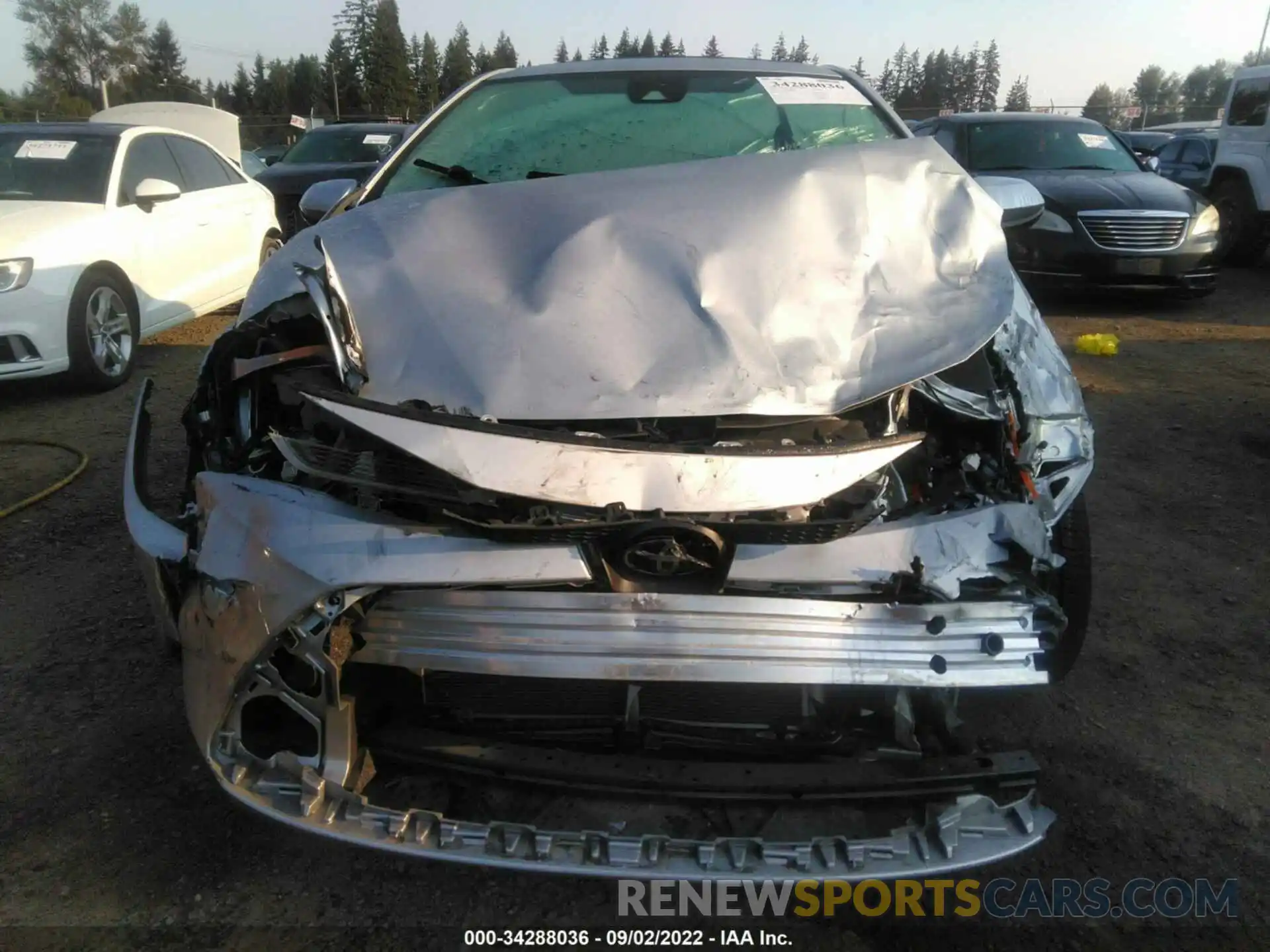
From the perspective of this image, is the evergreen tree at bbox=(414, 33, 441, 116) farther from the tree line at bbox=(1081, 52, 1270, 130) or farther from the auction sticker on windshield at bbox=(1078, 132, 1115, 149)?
the auction sticker on windshield at bbox=(1078, 132, 1115, 149)

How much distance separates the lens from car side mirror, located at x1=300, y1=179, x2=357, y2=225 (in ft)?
11.1

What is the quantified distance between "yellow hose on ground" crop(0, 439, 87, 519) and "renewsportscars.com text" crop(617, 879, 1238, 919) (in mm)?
3104

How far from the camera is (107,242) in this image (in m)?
5.53

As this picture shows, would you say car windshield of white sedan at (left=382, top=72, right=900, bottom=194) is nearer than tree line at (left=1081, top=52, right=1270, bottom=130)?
Yes

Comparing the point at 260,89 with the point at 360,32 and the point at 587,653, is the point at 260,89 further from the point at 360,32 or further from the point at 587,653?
the point at 587,653

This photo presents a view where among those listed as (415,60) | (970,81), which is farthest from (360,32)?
(970,81)

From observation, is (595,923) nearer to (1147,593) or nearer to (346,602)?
(346,602)

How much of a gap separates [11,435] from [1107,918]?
5158mm

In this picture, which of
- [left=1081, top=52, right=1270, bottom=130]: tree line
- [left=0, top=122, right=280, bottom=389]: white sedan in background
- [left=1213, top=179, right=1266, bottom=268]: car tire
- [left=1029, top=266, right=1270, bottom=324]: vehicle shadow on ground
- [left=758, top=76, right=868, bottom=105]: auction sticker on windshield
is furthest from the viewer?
[left=1081, top=52, right=1270, bottom=130]: tree line

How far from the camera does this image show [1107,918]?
→ 1890mm

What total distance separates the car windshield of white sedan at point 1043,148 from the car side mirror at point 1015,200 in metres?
5.51

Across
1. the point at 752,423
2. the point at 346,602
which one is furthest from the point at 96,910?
the point at 752,423

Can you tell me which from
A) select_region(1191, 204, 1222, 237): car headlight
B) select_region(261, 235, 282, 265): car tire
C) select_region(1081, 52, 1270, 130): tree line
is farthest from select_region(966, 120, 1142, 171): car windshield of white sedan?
select_region(1081, 52, 1270, 130): tree line

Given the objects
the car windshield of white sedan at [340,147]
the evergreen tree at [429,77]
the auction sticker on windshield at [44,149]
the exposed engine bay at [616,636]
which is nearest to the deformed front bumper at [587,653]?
the exposed engine bay at [616,636]
